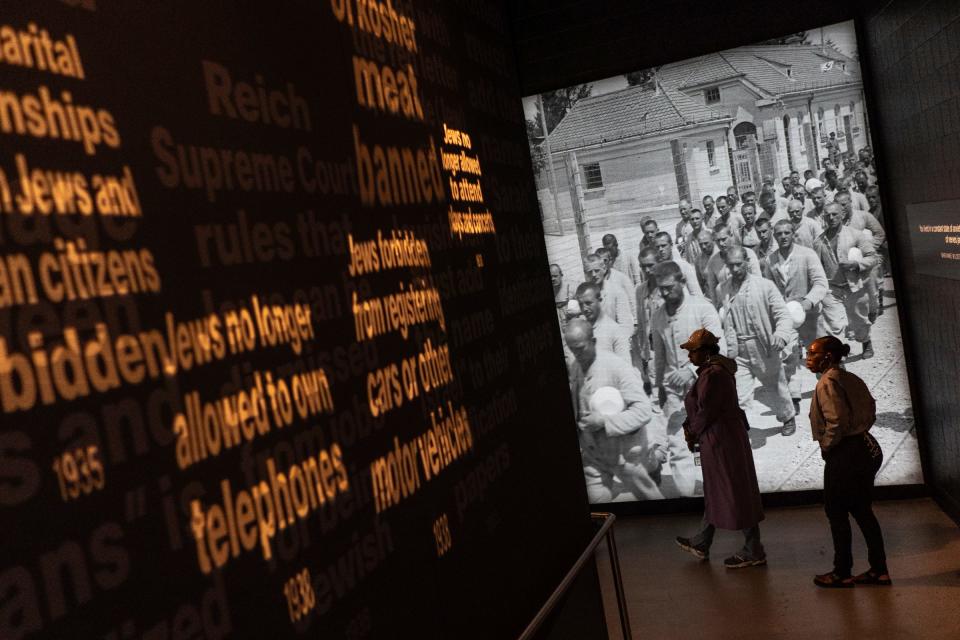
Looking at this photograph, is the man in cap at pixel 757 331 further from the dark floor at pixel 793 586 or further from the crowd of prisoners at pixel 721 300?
the dark floor at pixel 793 586

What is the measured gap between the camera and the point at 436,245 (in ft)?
9.16

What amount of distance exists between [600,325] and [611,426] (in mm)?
803

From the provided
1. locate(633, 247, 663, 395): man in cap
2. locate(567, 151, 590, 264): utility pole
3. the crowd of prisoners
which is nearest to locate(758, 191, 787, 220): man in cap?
the crowd of prisoners

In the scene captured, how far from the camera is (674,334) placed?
731 centimetres

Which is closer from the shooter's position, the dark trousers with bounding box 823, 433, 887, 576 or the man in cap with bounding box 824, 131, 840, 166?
the dark trousers with bounding box 823, 433, 887, 576

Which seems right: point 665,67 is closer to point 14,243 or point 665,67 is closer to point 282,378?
point 282,378

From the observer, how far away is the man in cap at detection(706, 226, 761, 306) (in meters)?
7.10

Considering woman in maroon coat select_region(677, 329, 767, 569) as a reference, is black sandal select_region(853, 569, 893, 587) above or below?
below

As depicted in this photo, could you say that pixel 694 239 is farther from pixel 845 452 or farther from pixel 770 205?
pixel 845 452

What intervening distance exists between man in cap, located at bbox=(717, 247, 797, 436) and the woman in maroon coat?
990mm

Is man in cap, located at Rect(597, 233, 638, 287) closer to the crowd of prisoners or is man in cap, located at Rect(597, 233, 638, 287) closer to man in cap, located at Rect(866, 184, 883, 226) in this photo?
the crowd of prisoners

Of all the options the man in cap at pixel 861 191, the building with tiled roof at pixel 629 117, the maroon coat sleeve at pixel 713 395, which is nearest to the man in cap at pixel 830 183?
the man in cap at pixel 861 191

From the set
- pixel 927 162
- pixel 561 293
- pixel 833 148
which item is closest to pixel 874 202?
pixel 833 148

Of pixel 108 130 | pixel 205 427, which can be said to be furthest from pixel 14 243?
pixel 205 427
